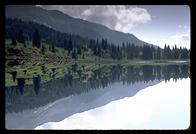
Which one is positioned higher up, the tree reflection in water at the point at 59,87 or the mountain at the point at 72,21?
the mountain at the point at 72,21

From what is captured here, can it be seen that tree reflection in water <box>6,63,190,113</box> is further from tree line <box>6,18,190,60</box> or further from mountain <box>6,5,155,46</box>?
mountain <box>6,5,155,46</box>

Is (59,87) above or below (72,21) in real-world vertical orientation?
below

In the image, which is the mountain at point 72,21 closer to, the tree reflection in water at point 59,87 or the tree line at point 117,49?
the tree line at point 117,49

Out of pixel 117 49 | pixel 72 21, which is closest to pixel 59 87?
pixel 72 21

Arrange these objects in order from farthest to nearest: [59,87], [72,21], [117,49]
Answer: [117,49]
[72,21]
[59,87]

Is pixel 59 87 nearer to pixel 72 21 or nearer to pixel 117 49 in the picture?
pixel 72 21

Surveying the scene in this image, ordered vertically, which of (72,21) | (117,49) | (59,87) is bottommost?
(59,87)

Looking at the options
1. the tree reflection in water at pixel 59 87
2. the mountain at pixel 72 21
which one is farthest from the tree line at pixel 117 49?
the tree reflection in water at pixel 59 87

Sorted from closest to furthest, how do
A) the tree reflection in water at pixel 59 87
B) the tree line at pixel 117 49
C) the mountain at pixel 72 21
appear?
the mountain at pixel 72 21
the tree reflection in water at pixel 59 87
the tree line at pixel 117 49

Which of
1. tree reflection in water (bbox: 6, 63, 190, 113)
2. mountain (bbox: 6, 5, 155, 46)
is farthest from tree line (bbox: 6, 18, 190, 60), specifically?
tree reflection in water (bbox: 6, 63, 190, 113)

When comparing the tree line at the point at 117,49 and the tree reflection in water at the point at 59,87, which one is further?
the tree line at the point at 117,49

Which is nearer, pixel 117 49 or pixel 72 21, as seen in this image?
pixel 72 21
